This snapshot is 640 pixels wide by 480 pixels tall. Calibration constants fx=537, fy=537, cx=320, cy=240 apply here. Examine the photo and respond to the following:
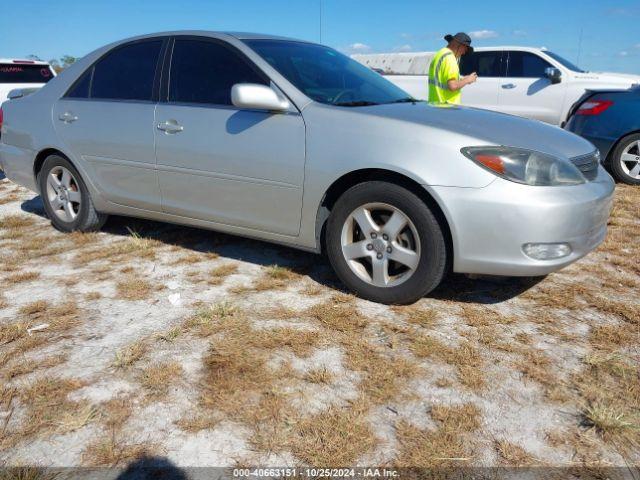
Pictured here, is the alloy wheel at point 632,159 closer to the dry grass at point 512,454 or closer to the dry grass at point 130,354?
the dry grass at point 512,454

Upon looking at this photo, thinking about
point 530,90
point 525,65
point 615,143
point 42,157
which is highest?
point 525,65

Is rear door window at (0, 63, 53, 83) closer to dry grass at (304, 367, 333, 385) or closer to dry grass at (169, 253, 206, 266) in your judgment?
dry grass at (169, 253, 206, 266)

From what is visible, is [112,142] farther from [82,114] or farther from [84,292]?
[84,292]

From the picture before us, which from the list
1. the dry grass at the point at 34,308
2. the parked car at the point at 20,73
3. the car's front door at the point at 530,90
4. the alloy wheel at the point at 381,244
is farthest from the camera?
the car's front door at the point at 530,90

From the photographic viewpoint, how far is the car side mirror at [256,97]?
310 centimetres

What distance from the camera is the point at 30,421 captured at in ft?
7.02

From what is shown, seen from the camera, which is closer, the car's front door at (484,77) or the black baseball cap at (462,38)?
the black baseball cap at (462,38)

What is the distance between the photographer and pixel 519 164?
2768 mm

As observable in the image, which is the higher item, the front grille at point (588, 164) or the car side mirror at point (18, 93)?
the car side mirror at point (18, 93)

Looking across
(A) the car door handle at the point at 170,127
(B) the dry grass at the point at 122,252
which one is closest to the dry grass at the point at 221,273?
(B) the dry grass at the point at 122,252

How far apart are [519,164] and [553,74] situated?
7.20 m

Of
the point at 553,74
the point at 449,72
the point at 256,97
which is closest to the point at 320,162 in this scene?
the point at 256,97

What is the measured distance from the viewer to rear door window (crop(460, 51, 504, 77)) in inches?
381

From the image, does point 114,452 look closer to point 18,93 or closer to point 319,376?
point 319,376
